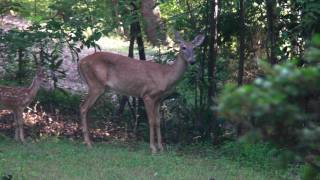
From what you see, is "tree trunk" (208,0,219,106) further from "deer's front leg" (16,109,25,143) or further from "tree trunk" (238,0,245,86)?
"deer's front leg" (16,109,25,143)

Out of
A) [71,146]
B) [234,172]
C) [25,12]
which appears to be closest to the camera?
[234,172]

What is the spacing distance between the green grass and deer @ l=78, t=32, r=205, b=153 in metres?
0.97

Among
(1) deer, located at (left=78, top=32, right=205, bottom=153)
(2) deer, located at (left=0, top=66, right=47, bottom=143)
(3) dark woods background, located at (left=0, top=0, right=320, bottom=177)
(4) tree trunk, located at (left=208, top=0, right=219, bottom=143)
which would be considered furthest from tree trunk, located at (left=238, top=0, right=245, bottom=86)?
(2) deer, located at (left=0, top=66, right=47, bottom=143)

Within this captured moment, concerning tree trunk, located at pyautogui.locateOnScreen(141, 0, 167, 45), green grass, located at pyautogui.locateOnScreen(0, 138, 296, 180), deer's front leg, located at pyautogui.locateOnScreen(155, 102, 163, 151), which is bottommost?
green grass, located at pyautogui.locateOnScreen(0, 138, 296, 180)

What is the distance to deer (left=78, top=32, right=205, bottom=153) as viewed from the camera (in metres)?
10.4

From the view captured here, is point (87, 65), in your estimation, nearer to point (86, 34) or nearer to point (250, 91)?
point (86, 34)

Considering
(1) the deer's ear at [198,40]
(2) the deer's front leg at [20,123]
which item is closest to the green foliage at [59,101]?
(2) the deer's front leg at [20,123]

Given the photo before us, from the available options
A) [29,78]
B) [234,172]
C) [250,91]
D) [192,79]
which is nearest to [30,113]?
[29,78]

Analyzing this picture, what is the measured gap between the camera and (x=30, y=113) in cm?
1113

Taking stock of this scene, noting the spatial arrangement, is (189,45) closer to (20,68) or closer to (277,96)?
(20,68)

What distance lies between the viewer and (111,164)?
26.9 feet

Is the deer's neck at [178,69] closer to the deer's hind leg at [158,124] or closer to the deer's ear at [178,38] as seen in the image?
the deer's ear at [178,38]

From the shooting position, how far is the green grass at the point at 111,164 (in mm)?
7484

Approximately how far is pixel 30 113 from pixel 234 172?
436 centimetres
